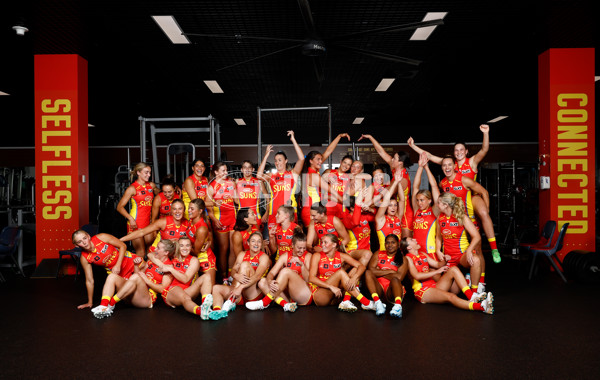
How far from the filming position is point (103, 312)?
155 inches

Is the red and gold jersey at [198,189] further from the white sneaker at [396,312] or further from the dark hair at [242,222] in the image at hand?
the white sneaker at [396,312]

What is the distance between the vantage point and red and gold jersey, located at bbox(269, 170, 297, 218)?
5375 mm

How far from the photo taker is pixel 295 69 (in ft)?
23.9

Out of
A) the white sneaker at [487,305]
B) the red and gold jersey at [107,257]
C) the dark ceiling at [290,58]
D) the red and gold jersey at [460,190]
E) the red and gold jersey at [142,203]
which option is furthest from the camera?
the red and gold jersey at [142,203]

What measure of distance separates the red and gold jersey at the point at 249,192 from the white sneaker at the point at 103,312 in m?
1.92

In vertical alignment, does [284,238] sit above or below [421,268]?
above

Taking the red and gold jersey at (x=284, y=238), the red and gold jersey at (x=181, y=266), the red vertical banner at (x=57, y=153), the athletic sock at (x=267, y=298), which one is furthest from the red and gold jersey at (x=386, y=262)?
the red vertical banner at (x=57, y=153)

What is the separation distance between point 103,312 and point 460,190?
4.23 m

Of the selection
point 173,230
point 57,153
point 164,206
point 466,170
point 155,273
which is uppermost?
point 57,153

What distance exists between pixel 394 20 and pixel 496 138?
8.98m

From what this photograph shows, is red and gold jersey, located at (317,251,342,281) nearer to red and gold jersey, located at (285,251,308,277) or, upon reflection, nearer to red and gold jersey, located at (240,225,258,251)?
red and gold jersey, located at (285,251,308,277)

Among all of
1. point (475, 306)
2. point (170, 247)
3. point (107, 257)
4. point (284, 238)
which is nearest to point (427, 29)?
point (284, 238)

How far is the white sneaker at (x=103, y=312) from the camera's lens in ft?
12.9

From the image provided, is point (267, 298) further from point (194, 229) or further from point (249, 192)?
point (249, 192)
